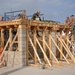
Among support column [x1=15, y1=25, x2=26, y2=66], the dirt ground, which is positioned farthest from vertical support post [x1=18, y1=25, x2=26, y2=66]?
the dirt ground

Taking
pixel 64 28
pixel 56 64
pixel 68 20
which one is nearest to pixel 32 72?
pixel 56 64

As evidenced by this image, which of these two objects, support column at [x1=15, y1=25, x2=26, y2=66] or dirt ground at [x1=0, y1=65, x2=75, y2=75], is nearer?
dirt ground at [x1=0, y1=65, x2=75, y2=75]

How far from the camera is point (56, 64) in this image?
682 inches

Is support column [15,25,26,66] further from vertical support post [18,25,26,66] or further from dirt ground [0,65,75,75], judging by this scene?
dirt ground [0,65,75,75]

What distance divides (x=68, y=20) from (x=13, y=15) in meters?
5.37

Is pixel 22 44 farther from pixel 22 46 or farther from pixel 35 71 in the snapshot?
pixel 35 71

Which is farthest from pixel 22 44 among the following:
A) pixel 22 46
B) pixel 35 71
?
pixel 35 71

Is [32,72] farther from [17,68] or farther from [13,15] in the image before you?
[13,15]

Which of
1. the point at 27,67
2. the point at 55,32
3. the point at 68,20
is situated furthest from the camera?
the point at 68,20

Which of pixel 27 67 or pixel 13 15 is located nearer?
pixel 27 67

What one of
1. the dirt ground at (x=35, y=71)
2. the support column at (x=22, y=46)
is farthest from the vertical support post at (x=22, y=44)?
the dirt ground at (x=35, y=71)

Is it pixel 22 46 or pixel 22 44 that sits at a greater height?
pixel 22 44

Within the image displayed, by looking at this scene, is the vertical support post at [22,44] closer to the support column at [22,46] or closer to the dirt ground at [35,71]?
the support column at [22,46]

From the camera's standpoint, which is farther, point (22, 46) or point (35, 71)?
point (22, 46)
